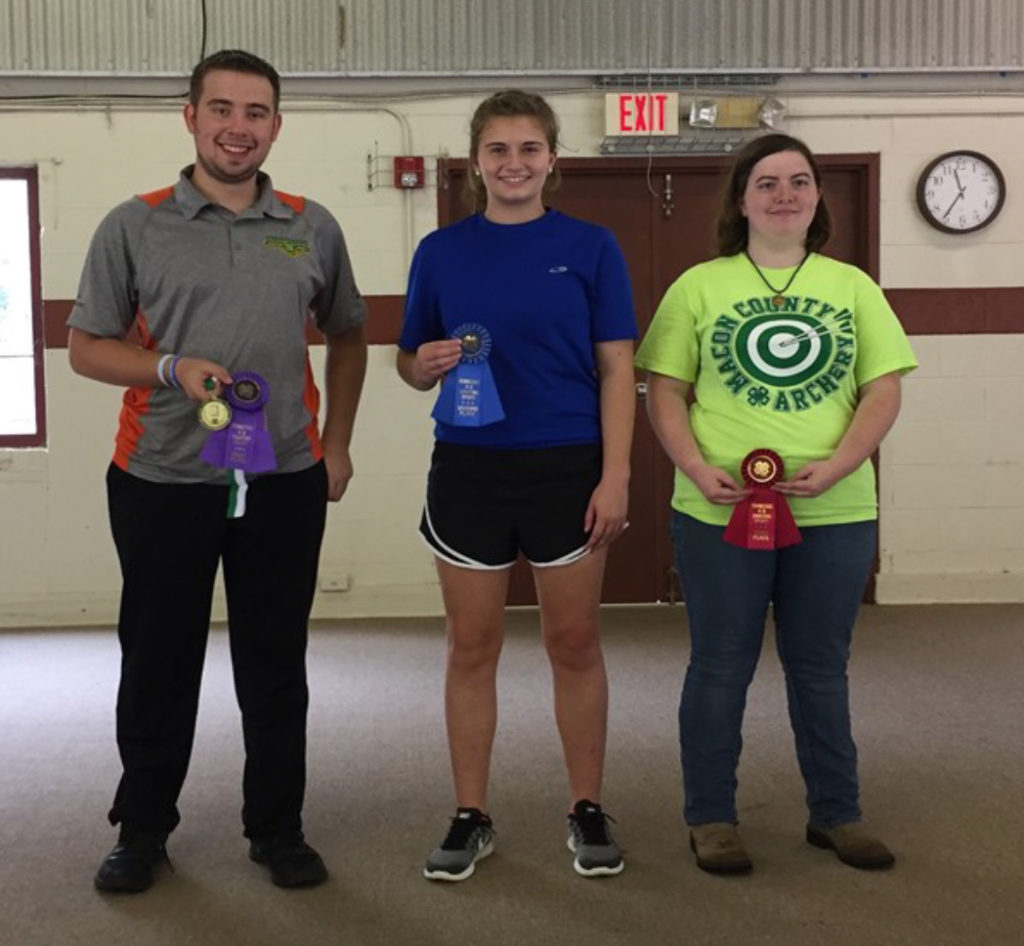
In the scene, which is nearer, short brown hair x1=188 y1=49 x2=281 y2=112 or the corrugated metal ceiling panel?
short brown hair x1=188 y1=49 x2=281 y2=112

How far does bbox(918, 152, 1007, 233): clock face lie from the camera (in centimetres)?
495

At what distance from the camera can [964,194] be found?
496 centimetres

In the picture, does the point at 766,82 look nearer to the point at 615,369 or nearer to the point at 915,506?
the point at 915,506

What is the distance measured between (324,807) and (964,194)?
12.2 feet

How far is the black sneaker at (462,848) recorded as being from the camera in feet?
7.24

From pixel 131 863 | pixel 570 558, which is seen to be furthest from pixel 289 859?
pixel 570 558

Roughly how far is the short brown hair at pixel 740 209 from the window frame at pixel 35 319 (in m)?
3.46

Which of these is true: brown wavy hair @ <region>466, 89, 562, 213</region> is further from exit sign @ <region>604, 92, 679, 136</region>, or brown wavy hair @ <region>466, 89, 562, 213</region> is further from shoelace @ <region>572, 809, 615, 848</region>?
exit sign @ <region>604, 92, 679, 136</region>

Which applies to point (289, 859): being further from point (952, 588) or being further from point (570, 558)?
point (952, 588)

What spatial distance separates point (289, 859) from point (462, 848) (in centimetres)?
31

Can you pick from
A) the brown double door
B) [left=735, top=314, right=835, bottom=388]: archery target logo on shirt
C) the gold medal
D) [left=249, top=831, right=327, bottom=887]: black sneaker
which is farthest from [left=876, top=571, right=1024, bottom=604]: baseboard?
the gold medal

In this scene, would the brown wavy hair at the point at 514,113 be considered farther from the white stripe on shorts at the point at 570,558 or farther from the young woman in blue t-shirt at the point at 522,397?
the white stripe on shorts at the point at 570,558

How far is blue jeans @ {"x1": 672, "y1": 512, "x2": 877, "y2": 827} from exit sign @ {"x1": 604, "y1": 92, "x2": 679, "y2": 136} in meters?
2.86

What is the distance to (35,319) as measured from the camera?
4957 millimetres
